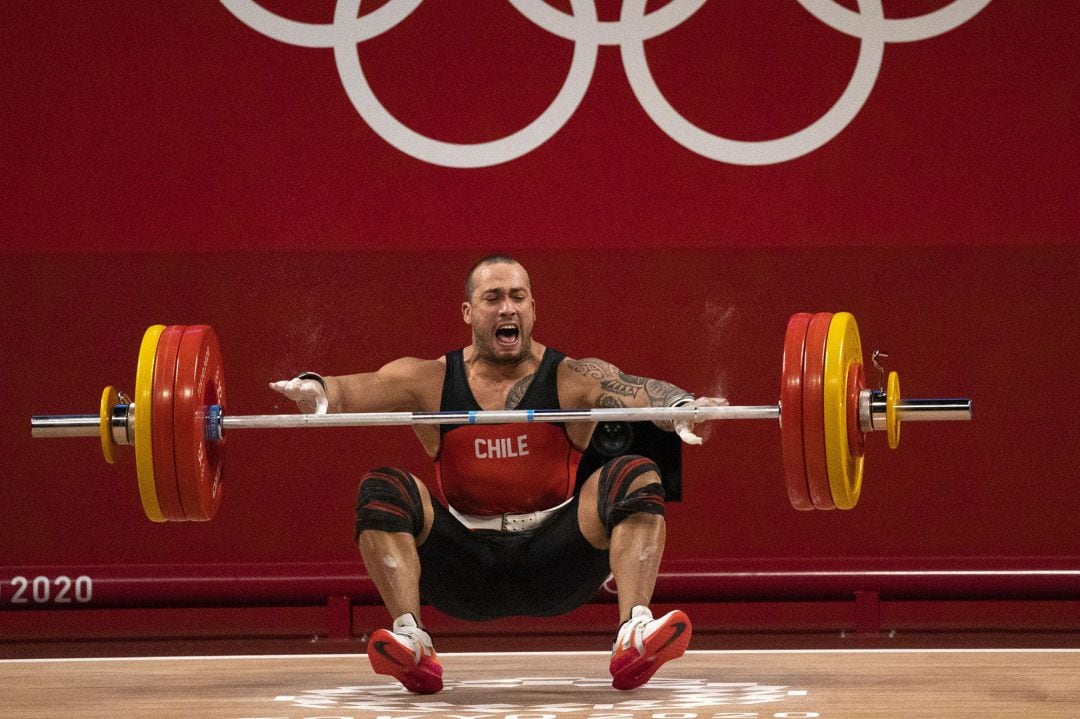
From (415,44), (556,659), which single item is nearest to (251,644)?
(556,659)

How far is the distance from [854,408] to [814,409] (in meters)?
0.13

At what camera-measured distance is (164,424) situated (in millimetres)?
3139

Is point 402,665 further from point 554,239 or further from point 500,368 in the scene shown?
point 554,239

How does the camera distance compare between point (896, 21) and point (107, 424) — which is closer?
point (107, 424)

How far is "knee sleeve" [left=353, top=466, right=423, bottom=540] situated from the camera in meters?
3.30

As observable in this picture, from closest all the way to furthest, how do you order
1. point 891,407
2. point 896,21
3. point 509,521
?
point 891,407, point 509,521, point 896,21

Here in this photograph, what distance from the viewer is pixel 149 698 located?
3.30 meters

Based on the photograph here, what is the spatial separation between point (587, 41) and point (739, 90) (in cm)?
50

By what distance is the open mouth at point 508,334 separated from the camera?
3.67 meters

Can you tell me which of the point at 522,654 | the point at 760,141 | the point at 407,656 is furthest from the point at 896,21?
the point at 407,656

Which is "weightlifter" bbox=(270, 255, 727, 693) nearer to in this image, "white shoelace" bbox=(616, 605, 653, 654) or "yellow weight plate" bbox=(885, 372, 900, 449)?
"white shoelace" bbox=(616, 605, 653, 654)

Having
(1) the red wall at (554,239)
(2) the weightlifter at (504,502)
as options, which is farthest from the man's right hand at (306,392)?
(1) the red wall at (554,239)

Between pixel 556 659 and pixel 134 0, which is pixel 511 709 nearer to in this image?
pixel 556 659

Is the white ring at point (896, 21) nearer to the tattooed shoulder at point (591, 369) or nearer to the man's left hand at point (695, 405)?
the tattooed shoulder at point (591, 369)
